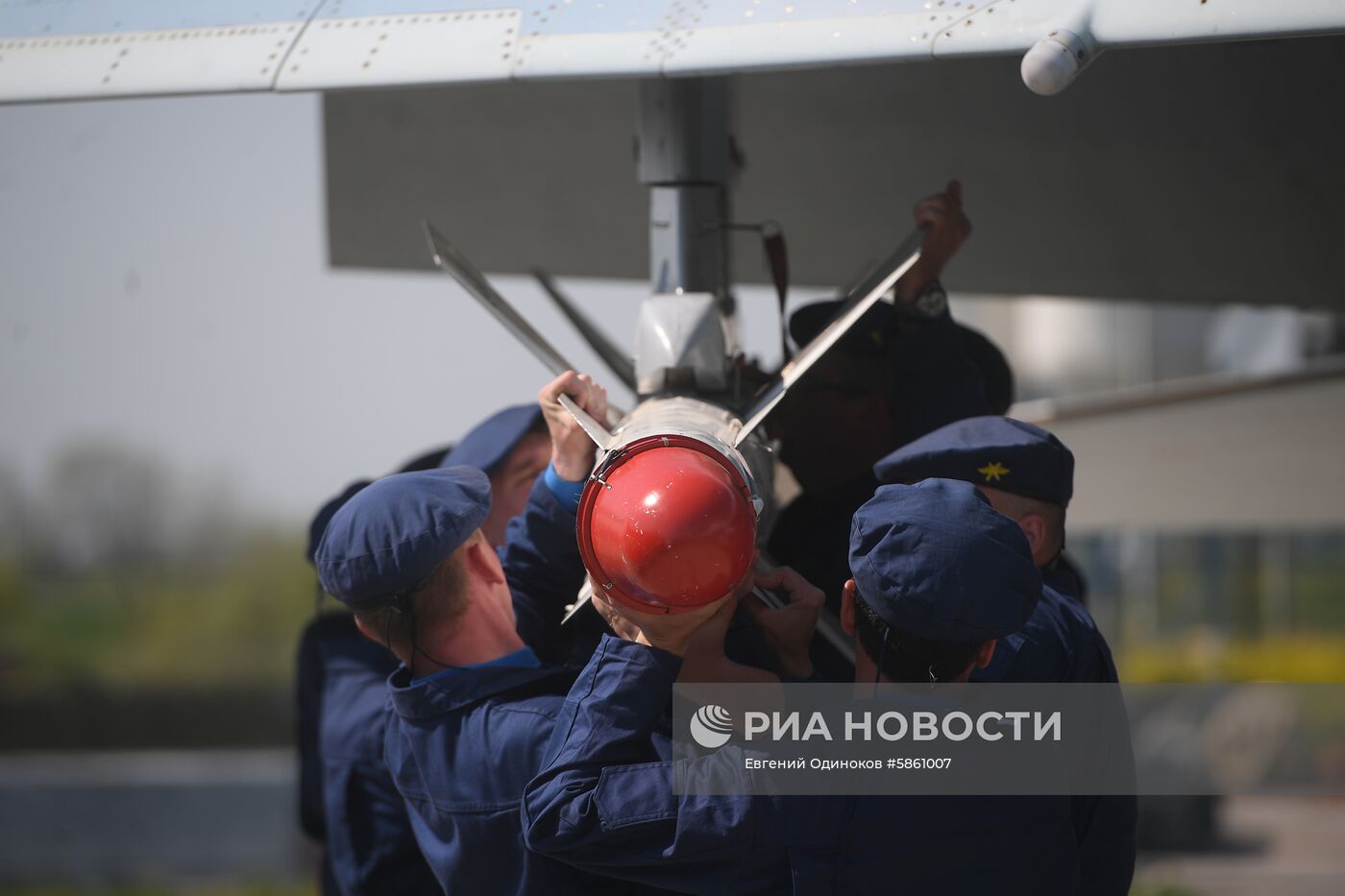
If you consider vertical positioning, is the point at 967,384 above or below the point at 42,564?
above

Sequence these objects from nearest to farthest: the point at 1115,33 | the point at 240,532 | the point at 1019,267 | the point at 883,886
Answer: the point at 883,886
the point at 1115,33
the point at 1019,267
the point at 240,532

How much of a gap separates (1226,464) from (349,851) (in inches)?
308

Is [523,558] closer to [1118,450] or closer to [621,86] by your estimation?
[621,86]

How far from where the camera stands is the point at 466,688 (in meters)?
2.36

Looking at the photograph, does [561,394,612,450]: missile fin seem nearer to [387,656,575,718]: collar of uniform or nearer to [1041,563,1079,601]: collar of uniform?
[387,656,575,718]: collar of uniform

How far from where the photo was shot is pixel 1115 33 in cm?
227

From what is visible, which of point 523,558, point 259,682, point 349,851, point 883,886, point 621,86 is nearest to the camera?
point 883,886

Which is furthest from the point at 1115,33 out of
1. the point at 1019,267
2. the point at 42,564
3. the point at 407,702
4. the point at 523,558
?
the point at 42,564

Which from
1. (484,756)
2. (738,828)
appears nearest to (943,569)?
(738,828)

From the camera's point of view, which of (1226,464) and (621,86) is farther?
(1226,464)

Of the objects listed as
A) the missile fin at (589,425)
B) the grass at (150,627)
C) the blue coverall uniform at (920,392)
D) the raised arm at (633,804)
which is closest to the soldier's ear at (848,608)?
the raised arm at (633,804)

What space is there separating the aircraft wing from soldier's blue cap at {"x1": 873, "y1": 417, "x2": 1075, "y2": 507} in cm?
73

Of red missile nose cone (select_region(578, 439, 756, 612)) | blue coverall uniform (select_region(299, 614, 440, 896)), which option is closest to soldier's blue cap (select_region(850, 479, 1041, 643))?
red missile nose cone (select_region(578, 439, 756, 612))

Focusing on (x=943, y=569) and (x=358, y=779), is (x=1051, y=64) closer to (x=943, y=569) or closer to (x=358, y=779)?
(x=943, y=569)
